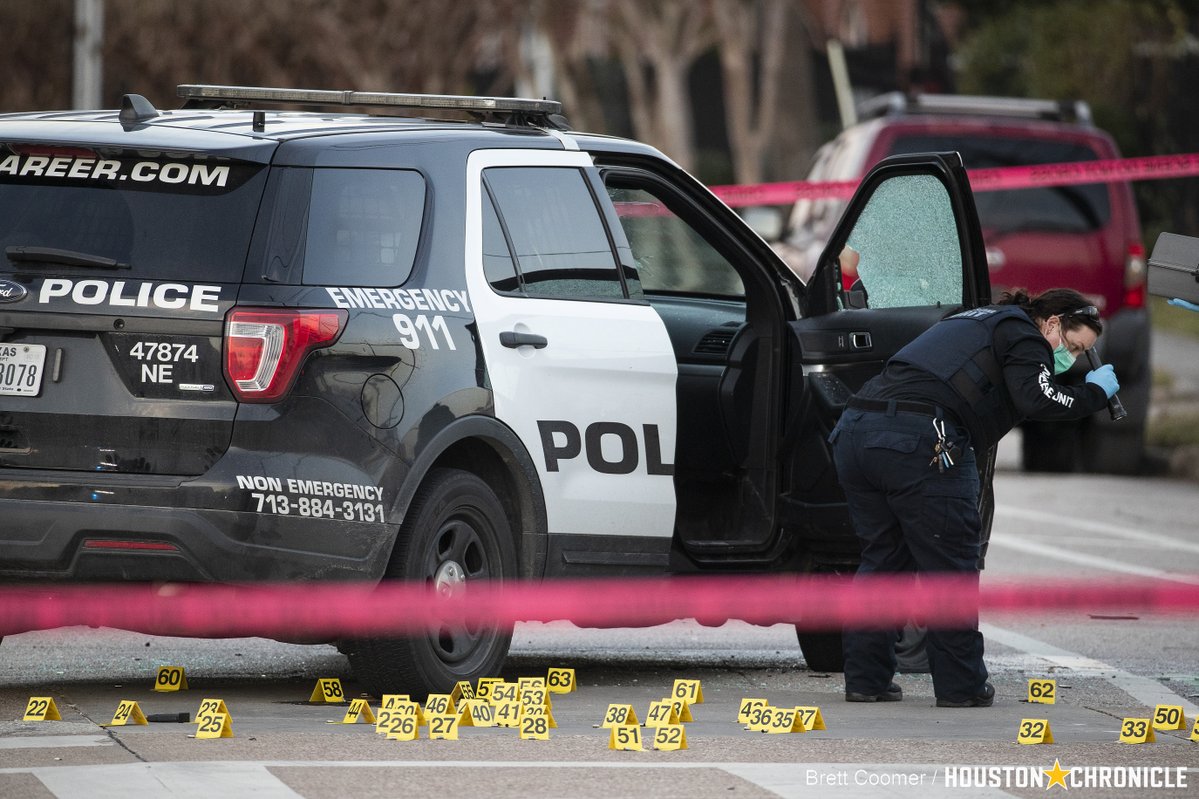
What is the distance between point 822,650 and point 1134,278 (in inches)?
284

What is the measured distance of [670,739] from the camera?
20.8ft

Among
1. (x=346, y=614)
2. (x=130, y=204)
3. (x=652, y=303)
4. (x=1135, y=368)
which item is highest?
(x=130, y=204)

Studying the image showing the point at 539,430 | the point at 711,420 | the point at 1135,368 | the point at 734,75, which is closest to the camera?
the point at 539,430

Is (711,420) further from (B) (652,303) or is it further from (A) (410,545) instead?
(A) (410,545)

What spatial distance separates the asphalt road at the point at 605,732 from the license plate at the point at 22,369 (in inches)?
37.1

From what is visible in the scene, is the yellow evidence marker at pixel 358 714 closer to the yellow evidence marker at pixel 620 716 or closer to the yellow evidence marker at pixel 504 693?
the yellow evidence marker at pixel 504 693

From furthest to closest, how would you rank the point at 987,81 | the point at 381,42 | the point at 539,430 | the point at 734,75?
the point at 987,81 < the point at 381,42 < the point at 734,75 < the point at 539,430

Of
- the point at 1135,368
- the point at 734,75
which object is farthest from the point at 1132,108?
the point at 1135,368

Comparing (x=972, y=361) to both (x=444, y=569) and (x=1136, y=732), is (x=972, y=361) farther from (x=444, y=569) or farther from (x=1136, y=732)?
(x=444, y=569)

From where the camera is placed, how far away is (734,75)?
26.6m

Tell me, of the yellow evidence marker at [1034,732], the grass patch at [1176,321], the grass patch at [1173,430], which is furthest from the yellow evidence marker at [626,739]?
the grass patch at [1176,321]

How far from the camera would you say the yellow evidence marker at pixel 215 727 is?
6.39 m

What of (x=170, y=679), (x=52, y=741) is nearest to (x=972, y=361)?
(x=170, y=679)

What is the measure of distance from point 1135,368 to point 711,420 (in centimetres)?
760
